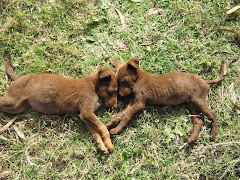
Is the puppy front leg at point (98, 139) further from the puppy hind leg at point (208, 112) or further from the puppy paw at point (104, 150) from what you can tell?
the puppy hind leg at point (208, 112)

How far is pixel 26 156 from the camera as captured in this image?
17.2ft

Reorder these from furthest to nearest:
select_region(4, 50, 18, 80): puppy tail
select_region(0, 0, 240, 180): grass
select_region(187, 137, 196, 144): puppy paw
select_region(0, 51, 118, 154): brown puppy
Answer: select_region(4, 50, 18, 80): puppy tail → select_region(187, 137, 196, 144): puppy paw → select_region(0, 0, 240, 180): grass → select_region(0, 51, 118, 154): brown puppy

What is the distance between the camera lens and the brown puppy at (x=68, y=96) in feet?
16.4

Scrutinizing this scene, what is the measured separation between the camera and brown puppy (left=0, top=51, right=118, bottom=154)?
5000mm

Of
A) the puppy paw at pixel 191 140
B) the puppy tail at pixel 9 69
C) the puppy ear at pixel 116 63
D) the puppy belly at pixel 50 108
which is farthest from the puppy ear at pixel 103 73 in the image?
the puppy paw at pixel 191 140

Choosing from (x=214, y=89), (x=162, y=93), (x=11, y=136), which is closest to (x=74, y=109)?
(x=11, y=136)

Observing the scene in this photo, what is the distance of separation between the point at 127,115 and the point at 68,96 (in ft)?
5.05

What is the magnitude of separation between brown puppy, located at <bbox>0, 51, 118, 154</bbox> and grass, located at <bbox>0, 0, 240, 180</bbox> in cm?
35

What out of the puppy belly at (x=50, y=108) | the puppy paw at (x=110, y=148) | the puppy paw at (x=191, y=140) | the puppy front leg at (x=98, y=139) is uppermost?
the puppy belly at (x=50, y=108)

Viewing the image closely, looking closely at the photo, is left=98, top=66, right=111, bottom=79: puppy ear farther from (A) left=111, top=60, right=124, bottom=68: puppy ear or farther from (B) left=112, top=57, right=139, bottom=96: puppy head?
(A) left=111, top=60, right=124, bottom=68: puppy ear

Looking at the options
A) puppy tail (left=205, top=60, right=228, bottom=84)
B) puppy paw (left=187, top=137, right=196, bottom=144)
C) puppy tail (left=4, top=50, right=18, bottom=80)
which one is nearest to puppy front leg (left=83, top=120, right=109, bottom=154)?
puppy paw (left=187, top=137, right=196, bottom=144)

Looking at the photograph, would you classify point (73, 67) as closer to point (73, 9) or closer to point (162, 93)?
point (73, 9)

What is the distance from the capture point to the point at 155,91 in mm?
5348

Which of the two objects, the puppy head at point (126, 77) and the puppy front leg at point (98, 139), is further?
the puppy head at point (126, 77)
